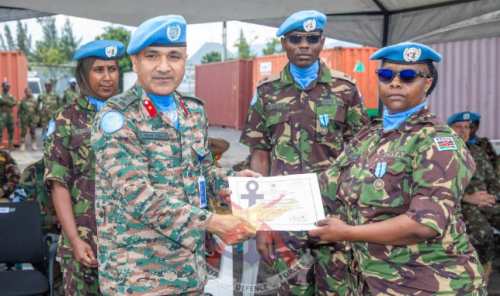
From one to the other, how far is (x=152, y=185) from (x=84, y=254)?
34.6 inches

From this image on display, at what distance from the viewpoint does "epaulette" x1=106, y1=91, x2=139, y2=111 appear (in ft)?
6.66

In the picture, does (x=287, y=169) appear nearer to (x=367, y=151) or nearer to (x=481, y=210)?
(x=367, y=151)

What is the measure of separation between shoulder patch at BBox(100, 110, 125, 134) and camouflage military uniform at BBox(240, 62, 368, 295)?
146 cm

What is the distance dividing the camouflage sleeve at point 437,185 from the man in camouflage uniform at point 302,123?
3.75 feet

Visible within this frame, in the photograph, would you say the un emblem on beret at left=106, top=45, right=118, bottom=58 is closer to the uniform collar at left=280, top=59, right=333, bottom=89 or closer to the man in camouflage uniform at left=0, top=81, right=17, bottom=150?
the uniform collar at left=280, top=59, right=333, bottom=89

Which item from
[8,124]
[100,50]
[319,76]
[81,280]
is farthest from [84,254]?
[8,124]

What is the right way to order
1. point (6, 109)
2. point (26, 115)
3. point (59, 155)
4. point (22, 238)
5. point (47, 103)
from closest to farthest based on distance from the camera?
point (59, 155)
point (22, 238)
point (6, 109)
point (26, 115)
point (47, 103)

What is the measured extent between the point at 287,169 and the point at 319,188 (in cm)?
75

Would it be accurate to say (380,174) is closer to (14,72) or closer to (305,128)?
(305,128)

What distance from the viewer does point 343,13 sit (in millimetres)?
4922

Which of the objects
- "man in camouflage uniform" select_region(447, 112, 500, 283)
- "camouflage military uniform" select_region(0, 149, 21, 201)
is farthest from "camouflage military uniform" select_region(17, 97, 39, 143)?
"man in camouflage uniform" select_region(447, 112, 500, 283)

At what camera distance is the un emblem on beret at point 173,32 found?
2.02 meters

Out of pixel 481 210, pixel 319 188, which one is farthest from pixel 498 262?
pixel 319 188

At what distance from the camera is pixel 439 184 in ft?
6.32
